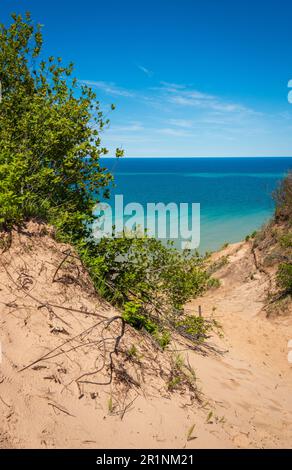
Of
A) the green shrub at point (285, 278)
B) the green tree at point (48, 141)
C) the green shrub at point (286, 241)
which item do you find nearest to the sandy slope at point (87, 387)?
the green tree at point (48, 141)

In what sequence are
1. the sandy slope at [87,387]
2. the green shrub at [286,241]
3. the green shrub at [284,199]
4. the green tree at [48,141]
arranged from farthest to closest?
the green shrub at [284,199] → the green shrub at [286,241] → the green tree at [48,141] → the sandy slope at [87,387]

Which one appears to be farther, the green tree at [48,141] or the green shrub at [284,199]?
the green shrub at [284,199]

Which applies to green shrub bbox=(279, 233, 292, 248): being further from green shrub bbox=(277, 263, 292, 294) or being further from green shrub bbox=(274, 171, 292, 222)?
green shrub bbox=(274, 171, 292, 222)

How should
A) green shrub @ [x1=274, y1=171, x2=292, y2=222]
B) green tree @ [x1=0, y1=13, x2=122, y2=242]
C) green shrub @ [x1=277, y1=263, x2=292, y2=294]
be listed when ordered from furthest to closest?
1. green shrub @ [x1=274, y1=171, x2=292, y2=222]
2. green shrub @ [x1=277, y1=263, x2=292, y2=294]
3. green tree @ [x1=0, y1=13, x2=122, y2=242]

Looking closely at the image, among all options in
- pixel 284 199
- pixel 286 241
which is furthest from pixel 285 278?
pixel 284 199

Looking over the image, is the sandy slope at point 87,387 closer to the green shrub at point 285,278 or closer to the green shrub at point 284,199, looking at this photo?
the green shrub at point 285,278

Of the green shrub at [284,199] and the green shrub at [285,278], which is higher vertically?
the green shrub at [284,199]

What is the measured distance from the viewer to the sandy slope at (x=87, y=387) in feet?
12.8

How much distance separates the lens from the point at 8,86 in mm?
8695

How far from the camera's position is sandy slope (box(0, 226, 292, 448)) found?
3889 millimetres

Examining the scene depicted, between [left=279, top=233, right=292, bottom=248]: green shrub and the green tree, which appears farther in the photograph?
[left=279, top=233, right=292, bottom=248]: green shrub

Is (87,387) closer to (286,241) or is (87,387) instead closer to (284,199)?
(286,241)

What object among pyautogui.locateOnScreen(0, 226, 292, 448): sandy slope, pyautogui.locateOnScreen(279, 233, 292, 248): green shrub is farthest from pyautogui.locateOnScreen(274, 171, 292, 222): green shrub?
pyautogui.locateOnScreen(0, 226, 292, 448): sandy slope

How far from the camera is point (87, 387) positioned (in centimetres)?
446
